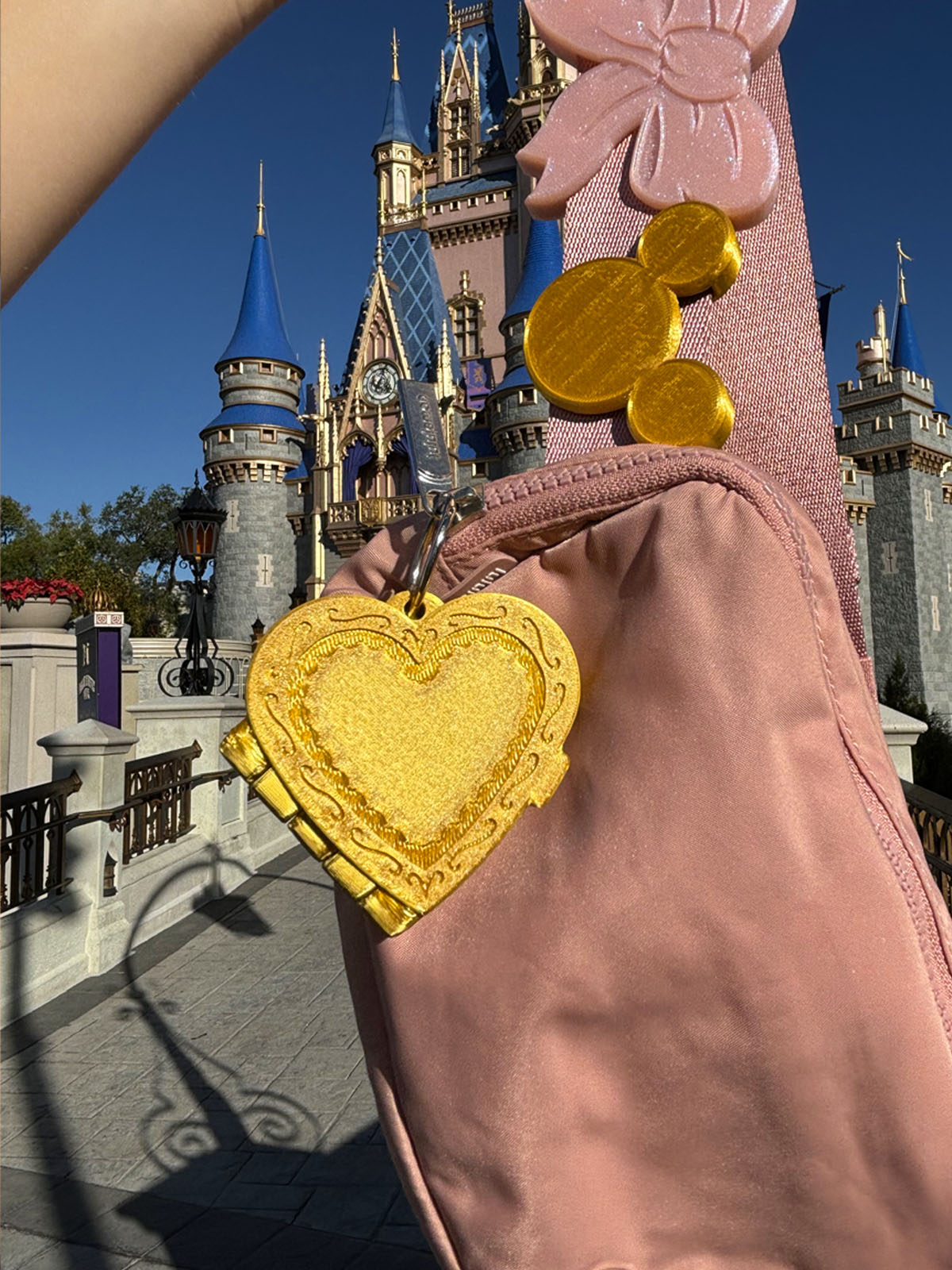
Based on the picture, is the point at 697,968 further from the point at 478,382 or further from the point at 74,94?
the point at 478,382

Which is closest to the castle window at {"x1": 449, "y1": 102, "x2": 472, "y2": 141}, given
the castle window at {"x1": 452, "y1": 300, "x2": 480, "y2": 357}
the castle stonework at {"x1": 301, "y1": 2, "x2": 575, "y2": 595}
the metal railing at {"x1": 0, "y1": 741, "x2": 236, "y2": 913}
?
the castle stonework at {"x1": 301, "y1": 2, "x2": 575, "y2": 595}

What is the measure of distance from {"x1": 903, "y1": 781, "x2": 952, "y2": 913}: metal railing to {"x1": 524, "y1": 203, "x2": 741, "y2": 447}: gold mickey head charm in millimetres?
3279

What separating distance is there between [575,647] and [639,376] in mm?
376

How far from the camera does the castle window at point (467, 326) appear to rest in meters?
31.1

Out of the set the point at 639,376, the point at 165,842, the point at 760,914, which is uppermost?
the point at 639,376

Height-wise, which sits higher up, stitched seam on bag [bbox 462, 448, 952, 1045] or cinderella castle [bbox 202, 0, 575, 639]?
cinderella castle [bbox 202, 0, 575, 639]

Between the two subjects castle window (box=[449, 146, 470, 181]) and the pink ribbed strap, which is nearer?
the pink ribbed strap

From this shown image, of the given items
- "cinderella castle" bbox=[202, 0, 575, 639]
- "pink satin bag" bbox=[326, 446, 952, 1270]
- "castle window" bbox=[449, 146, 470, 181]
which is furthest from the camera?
"castle window" bbox=[449, 146, 470, 181]

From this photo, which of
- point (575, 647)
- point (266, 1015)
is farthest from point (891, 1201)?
point (266, 1015)

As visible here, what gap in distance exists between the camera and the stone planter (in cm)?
1269

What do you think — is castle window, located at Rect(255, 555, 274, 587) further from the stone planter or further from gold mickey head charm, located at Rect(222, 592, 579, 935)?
gold mickey head charm, located at Rect(222, 592, 579, 935)

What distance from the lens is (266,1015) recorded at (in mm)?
5656

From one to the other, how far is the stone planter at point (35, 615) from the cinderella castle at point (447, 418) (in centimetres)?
1476

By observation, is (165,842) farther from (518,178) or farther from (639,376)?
(518,178)
